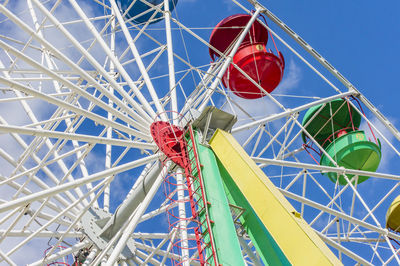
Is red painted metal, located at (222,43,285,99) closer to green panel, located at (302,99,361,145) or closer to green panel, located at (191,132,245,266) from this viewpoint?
green panel, located at (302,99,361,145)

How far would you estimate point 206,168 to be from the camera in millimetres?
10086

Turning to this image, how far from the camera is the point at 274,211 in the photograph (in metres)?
8.37

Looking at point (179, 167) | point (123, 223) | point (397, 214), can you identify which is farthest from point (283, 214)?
point (397, 214)

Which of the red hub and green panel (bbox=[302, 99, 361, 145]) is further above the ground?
green panel (bbox=[302, 99, 361, 145])

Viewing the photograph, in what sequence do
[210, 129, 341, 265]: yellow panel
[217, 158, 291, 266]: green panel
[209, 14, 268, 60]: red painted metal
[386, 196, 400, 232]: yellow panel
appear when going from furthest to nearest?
[209, 14, 268, 60]: red painted metal, [386, 196, 400, 232]: yellow panel, [217, 158, 291, 266]: green panel, [210, 129, 341, 265]: yellow panel

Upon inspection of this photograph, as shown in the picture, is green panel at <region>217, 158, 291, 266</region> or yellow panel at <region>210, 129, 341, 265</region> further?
green panel at <region>217, 158, 291, 266</region>

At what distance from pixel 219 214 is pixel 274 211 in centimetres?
123

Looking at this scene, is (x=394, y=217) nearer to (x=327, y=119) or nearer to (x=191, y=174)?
(x=327, y=119)

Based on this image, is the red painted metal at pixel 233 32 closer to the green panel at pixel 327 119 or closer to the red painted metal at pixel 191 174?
the green panel at pixel 327 119

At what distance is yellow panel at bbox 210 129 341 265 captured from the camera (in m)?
7.35

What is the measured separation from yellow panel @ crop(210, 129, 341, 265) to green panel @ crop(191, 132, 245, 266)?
0.25 m

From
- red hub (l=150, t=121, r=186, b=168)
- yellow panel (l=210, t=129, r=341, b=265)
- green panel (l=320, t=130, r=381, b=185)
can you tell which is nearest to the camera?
yellow panel (l=210, t=129, r=341, b=265)

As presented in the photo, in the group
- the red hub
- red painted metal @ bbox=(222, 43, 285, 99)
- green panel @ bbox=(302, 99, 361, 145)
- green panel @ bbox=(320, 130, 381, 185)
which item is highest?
green panel @ bbox=(302, 99, 361, 145)

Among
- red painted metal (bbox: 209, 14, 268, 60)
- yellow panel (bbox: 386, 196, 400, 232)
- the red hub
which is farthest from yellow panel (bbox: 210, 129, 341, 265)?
yellow panel (bbox: 386, 196, 400, 232)
